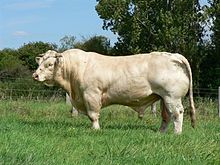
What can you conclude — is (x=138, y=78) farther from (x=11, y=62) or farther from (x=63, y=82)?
(x=11, y=62)

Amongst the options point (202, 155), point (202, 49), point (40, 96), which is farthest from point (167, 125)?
point (202, 49)

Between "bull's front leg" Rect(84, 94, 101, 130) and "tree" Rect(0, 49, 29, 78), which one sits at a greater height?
"tree" Rect(0, 49, 29, 78)

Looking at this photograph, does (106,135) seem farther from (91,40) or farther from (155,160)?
(91,40)

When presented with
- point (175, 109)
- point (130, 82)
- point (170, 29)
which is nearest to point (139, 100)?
point (130, 82)

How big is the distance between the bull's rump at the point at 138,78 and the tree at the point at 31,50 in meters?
44.9

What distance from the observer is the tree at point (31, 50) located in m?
57.8

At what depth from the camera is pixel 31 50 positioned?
2418 inches

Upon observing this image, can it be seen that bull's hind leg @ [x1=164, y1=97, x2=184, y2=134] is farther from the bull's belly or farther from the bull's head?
the bull's head

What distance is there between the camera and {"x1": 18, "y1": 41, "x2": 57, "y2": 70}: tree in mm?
57850

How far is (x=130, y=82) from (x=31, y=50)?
50845mm

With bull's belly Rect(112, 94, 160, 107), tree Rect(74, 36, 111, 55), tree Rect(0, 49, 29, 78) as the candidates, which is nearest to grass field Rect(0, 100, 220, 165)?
bull's belly Rect(112, 94, 160, 107)

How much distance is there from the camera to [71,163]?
612cm

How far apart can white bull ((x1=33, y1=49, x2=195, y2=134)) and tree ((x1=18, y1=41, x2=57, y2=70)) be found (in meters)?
44.6

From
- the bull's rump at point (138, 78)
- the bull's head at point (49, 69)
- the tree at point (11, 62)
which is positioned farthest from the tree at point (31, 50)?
the bull's rump at point (138, 78)
